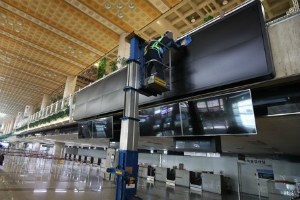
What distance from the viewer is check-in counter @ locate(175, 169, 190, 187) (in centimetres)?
1360

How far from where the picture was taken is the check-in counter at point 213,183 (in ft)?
39.1

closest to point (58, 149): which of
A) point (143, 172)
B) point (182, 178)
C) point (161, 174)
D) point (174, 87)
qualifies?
point (143, 172)

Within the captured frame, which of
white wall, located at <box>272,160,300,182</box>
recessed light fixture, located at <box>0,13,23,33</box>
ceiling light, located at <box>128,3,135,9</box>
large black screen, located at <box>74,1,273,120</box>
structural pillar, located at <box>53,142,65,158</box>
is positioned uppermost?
recessed light fixture, located at <box>0,13,23,33</box>

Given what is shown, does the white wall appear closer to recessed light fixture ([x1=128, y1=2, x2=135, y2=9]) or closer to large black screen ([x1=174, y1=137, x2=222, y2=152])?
large black screen ([x1=174, y1=137, x2=222, y2=152])

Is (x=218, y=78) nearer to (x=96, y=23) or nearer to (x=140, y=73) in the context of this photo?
(x=140, y=73)

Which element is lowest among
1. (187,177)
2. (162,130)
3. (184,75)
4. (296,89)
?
(187,177)

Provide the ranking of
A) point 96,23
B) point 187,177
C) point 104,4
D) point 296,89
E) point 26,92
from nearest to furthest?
point 296,89 → point 104,4 → point 96,23 → point 187,177 → point 26,92

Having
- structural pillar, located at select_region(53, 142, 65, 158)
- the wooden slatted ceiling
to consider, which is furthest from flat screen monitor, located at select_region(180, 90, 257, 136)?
structural pillar, located at select_region(53, 142, 65, 158)

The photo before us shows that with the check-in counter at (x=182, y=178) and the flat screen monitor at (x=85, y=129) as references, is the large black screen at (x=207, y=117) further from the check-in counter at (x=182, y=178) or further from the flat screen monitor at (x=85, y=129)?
the check-in counter at (x=182, y=178)

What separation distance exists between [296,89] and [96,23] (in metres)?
11.3

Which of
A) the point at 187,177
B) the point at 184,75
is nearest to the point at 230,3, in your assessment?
the point at 184,75

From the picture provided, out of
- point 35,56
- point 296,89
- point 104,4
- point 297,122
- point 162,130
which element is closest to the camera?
point 296,89

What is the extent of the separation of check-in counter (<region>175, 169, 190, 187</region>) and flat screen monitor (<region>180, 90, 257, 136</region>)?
1034cm

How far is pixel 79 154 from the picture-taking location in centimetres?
3203
